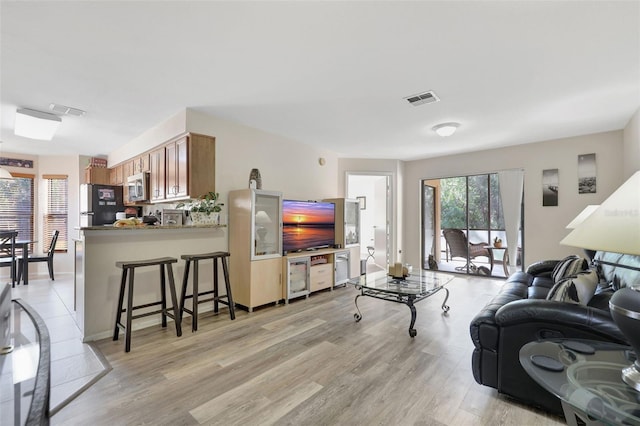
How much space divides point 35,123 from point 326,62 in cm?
396

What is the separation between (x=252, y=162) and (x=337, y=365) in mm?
2994

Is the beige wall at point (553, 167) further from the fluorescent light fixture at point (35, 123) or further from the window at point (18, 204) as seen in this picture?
the window at point (18, 204)

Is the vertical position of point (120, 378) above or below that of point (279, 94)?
below

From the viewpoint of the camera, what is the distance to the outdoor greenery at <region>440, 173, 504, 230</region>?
5.95 m

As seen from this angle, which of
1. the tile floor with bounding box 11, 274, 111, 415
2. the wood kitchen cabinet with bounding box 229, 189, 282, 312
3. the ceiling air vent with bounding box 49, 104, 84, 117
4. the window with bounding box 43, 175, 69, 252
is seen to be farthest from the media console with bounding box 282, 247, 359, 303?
the window with bounding box 43, 175, 69, 252

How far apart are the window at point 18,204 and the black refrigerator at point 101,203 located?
168 centimetres

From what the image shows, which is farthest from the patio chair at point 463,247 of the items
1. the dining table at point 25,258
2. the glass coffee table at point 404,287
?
the dining table at point 25,258

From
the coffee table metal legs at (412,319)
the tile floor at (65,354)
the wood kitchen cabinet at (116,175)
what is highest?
the wood kitchen cabinet at (116,175)

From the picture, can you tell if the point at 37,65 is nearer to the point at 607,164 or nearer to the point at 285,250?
the point at 285,250

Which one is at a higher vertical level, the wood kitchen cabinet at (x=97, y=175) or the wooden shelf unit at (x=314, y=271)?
the wood kitchen cabinet at (x=97, y=175)

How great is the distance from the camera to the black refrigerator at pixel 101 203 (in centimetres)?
504

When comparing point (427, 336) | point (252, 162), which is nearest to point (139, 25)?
point (252, 162)

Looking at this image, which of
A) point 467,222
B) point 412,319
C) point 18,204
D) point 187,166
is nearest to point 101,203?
point 18,204

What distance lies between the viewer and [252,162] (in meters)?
4.29
